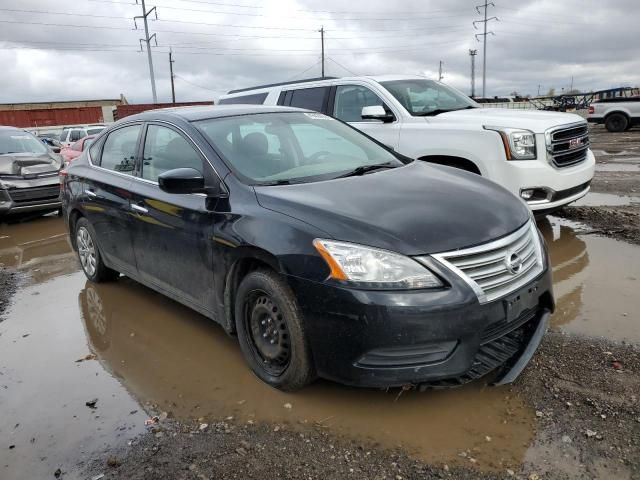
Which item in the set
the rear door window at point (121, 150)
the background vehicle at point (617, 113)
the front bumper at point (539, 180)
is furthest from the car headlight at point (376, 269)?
the background vehicle at point (617, 113)

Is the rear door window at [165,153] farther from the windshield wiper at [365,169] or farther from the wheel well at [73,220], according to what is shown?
the wheel well at [73,220]

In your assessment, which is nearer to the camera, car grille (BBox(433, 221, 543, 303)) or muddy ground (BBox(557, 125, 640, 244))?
car grille (BBox(433, 221, 543, 303))

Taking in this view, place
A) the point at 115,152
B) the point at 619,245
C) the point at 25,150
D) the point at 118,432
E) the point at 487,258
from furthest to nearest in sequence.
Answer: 1. the point at 25,150
2. the point at 619,245
3. the point at 115,152
4. the point at 118,432
5. the point at 487,258

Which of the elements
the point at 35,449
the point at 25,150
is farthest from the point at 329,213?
the point at 25,150

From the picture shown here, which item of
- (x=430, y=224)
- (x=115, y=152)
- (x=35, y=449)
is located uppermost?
(x=115, y=152)

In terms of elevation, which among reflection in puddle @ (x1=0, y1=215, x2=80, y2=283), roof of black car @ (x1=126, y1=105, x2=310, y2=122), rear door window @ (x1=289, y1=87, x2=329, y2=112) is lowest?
reflection in puddle @ (x1=0, y1=215, x2=80, y2=283)

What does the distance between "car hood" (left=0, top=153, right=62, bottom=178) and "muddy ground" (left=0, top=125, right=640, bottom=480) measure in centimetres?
564

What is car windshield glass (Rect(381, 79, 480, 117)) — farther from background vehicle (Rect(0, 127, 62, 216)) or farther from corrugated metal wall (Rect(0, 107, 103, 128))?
corrugated metal wall (Rect(0, 107, 103, 128))

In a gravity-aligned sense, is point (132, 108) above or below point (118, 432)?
above

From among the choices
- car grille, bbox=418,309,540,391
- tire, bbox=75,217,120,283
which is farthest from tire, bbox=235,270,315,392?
tire, bbox=75,217,120,283

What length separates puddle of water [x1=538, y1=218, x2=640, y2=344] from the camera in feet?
12.5

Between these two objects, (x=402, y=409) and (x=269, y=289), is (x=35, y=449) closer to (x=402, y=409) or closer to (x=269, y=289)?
(x=269, y=289)

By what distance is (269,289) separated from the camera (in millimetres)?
2971

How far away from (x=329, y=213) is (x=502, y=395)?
56.2 inches
